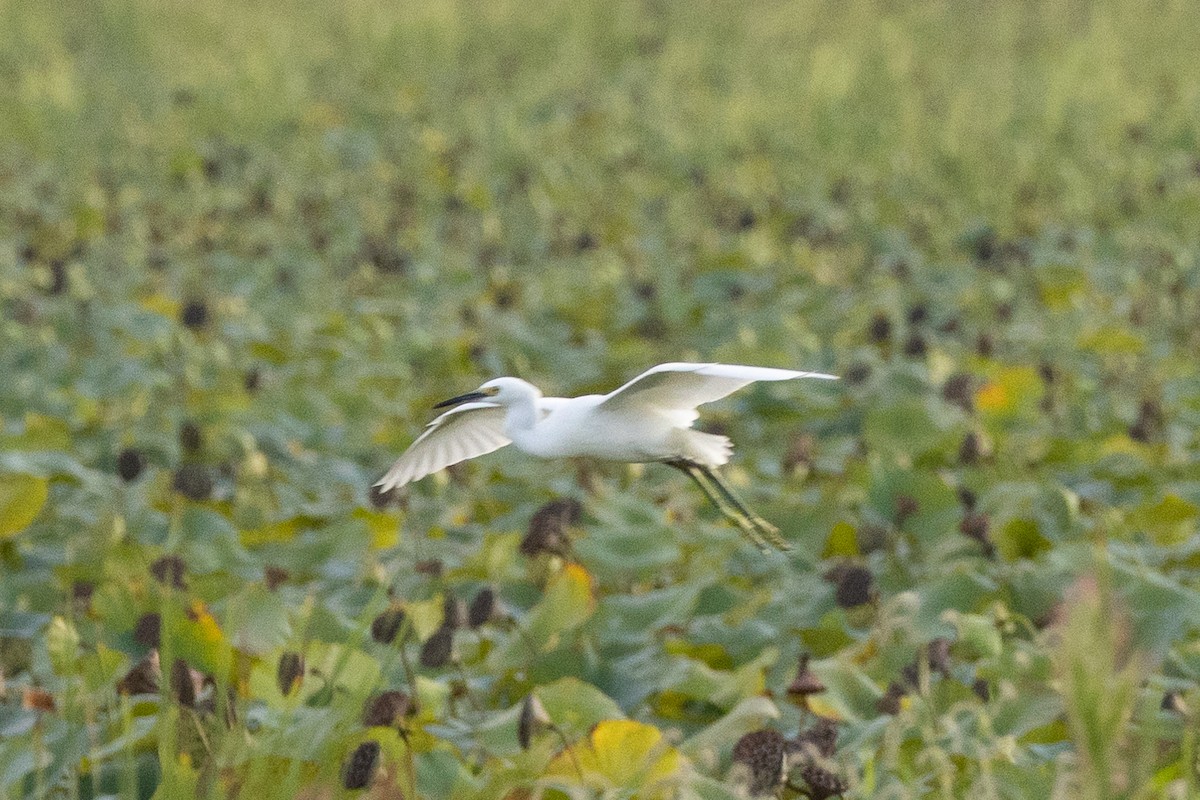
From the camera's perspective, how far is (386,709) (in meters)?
2.34

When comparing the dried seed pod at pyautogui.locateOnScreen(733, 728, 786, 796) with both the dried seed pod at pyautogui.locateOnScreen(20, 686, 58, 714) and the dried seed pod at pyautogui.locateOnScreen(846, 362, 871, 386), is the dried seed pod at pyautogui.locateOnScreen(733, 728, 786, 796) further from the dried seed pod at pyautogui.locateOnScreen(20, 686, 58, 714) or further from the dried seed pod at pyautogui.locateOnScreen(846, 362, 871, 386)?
the dried seed pod at pyautogui.locateOnScreen(846, 362, 871, 386)

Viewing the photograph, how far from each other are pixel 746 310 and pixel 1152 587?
9.80ft

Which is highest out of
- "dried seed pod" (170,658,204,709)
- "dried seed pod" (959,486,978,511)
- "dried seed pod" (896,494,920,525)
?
"dried seed pod" (170,658,204,709)

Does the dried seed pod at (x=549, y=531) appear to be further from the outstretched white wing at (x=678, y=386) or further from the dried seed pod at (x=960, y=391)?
the dried seed pod at (x=960, y=391)

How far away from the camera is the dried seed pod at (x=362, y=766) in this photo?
6.81 ft

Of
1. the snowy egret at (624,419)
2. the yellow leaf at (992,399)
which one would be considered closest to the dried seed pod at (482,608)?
the snowy egret at (624,419)

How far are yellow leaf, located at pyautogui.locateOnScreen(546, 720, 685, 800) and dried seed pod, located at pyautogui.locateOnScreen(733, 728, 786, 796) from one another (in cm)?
14

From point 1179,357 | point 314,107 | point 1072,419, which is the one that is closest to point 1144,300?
point 1179,357

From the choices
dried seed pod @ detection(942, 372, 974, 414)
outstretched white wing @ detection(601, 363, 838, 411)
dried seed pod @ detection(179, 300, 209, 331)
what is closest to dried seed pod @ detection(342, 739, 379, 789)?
outstretched white wing @ detection(601, 363, 838, 411)

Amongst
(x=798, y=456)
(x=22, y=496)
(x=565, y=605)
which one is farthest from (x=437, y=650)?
(x=798, y=456)

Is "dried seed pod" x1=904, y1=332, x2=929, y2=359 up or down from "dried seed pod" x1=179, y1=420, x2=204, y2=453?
down

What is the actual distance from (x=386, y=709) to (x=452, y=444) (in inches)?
23.2

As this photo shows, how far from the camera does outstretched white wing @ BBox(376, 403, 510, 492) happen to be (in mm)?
2812

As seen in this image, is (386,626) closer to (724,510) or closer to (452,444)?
(452,444)
